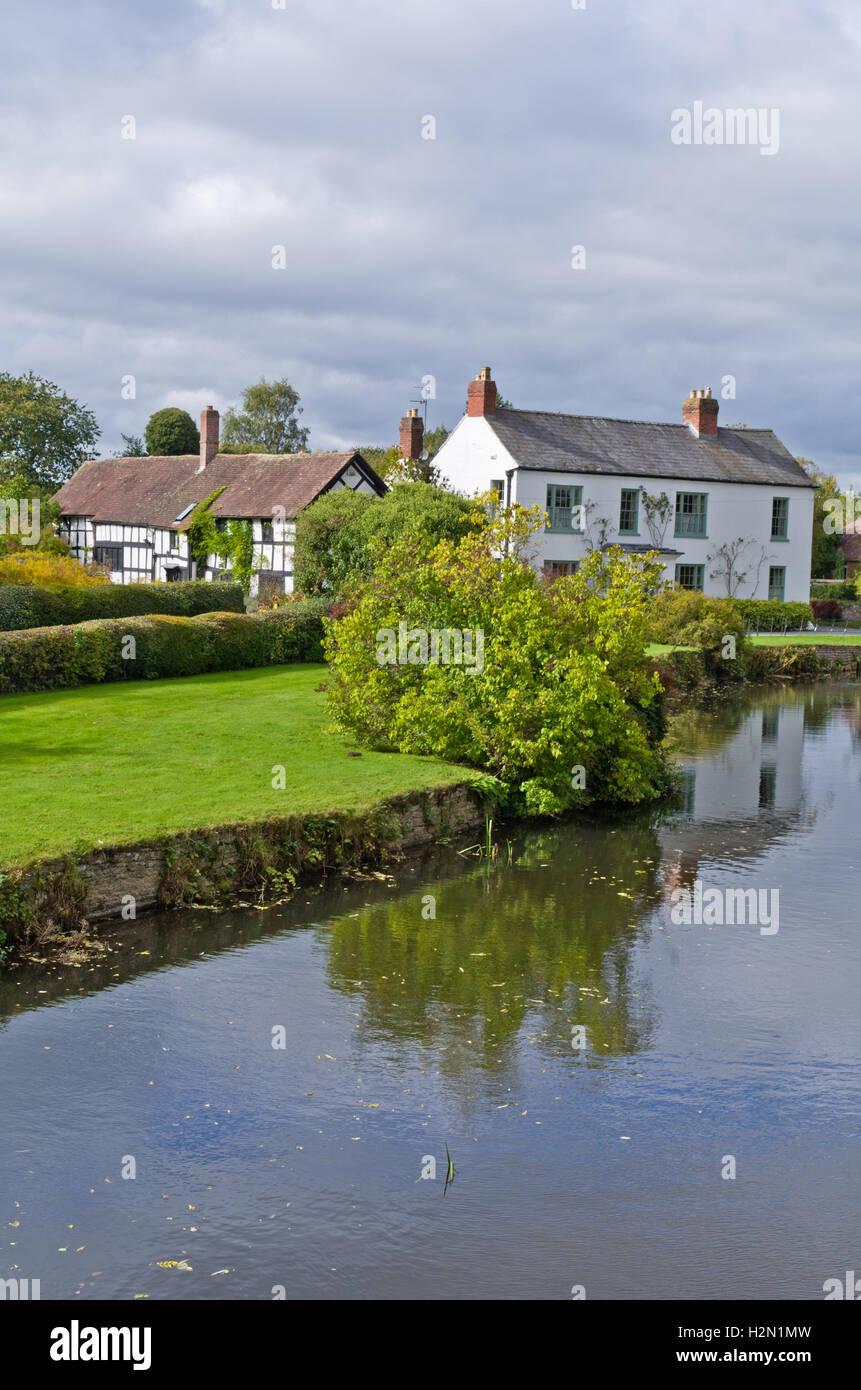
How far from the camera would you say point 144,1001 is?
39.5ft

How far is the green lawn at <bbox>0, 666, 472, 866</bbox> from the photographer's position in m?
15.2

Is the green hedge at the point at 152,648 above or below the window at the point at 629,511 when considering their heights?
below

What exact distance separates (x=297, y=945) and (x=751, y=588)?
146 feet

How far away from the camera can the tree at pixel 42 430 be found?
76.5 m

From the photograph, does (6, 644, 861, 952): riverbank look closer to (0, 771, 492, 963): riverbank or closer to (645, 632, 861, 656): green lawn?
(0, 771, 492, 963): riverbank

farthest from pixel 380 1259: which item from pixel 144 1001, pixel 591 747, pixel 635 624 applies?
pixel 635 624

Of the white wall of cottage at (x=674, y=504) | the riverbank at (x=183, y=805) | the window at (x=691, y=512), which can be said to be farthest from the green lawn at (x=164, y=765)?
the window at (x=691, y=512)

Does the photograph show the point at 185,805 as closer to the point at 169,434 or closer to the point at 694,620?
the point at 694,620

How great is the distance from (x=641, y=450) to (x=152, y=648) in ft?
100

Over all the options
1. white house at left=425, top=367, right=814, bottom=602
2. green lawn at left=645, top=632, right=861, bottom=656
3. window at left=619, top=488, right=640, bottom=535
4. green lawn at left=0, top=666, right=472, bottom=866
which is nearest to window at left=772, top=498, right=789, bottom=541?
white house at left=425, top=367, right=814, bottom=602

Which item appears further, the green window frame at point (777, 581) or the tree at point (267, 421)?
the tree at point (267, 421)

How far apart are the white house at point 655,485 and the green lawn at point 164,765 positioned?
2473cm

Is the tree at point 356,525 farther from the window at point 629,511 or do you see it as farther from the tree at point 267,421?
the tree at point 267,421

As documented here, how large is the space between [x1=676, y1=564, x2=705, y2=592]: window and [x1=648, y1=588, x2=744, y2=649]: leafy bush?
28.8 feet
